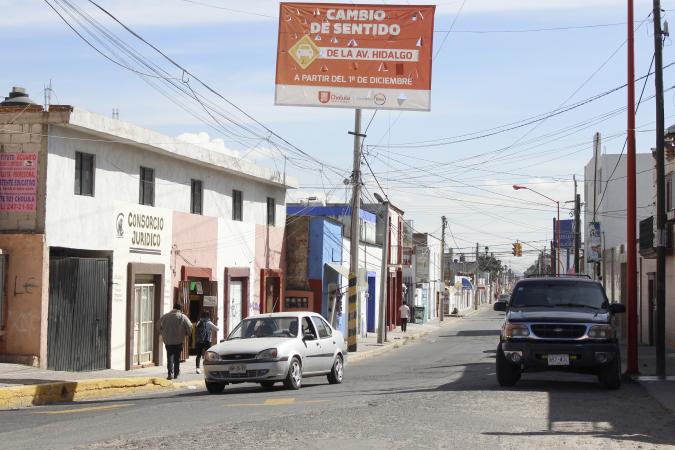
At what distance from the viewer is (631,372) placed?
2064 cm

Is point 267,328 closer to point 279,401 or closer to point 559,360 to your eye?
point 279,401

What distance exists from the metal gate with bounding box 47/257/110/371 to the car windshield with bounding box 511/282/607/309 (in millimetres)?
10395

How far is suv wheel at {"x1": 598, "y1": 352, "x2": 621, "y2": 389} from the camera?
17.4 meters

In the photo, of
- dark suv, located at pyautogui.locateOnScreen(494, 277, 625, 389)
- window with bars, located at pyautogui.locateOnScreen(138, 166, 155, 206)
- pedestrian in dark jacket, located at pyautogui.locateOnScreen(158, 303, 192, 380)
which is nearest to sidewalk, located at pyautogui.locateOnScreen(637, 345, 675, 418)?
dark suv, located at pyautogui.locateOnScreen(494, 277, 625, 389)

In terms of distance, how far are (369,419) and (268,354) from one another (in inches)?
229

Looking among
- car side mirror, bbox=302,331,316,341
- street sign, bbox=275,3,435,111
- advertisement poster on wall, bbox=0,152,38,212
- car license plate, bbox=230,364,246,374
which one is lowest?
car license plate, bbox=230,364,246,374

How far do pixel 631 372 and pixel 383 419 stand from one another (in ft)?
30.8

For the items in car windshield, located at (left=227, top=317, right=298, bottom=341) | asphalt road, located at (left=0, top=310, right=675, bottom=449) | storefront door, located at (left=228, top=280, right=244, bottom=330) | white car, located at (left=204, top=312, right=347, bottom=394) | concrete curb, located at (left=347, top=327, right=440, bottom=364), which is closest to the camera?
asphalt road, located at (left=0, top=310, right=675, bottom=449)

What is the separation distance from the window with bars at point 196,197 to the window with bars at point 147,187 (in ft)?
9.15

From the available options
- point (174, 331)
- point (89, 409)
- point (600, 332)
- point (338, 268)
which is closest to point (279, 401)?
point (89, 409)

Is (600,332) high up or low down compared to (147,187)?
down

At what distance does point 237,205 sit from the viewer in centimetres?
3444

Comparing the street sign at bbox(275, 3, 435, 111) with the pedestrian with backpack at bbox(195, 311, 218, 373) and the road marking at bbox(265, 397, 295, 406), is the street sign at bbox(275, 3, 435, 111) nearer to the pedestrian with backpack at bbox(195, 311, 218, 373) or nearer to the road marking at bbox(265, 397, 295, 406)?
the pedestrian with backpack at bbox(195, 311, 218, 373)

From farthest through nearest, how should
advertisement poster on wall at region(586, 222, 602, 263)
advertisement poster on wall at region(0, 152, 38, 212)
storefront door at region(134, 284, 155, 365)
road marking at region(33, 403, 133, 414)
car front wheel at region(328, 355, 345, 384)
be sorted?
advertisement poster on wall at region(586, 222, 602, 263) < storefront door at region(134, 284, 155, 365) < advertisement poster on wall at region(0, 152, 38, 212) < car front wheel at region(328, 355, 345, 384) < road marking at region(33, 403, 133, 414)
